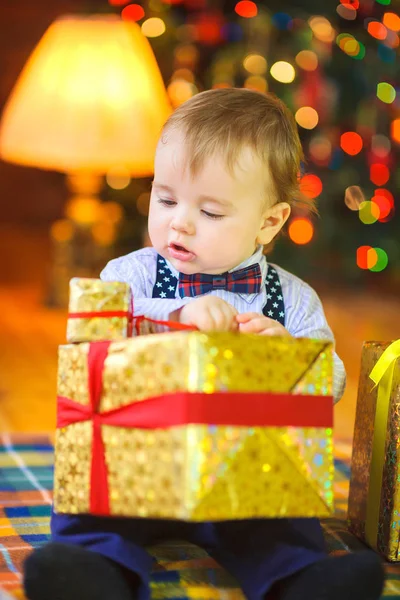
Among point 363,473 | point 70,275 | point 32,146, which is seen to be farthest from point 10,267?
point 363,473

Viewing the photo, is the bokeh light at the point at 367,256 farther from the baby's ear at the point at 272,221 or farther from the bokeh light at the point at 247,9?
the baby's ear at the point at 272,221

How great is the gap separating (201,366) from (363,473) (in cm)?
48

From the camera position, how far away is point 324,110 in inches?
138

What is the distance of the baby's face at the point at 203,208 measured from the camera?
1132 mm

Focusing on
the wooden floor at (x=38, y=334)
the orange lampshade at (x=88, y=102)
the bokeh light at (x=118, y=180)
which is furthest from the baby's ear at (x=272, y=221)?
the bokeh light at (x=118, y=180)

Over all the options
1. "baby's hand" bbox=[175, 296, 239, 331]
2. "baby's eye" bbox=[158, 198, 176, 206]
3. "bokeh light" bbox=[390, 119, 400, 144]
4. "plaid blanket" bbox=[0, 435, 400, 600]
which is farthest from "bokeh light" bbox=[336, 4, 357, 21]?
"baby's hand" bbox=[175, 296, 239, 331]

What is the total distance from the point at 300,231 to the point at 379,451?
240cm

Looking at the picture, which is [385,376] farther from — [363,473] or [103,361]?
[103,361]

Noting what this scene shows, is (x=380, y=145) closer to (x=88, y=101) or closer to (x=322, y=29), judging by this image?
(x=322, y=29)

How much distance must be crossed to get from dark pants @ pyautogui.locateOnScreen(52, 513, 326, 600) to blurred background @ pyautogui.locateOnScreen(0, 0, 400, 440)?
4.71 feet

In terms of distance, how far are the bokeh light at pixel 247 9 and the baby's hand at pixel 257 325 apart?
2690 millimetres

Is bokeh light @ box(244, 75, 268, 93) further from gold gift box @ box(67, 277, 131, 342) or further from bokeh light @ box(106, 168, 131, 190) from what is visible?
gold gift box @ box(67, 277, 131, 342)

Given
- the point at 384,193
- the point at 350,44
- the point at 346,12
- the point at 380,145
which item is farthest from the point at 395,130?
the point at 346,12

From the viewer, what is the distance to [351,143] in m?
3.57
